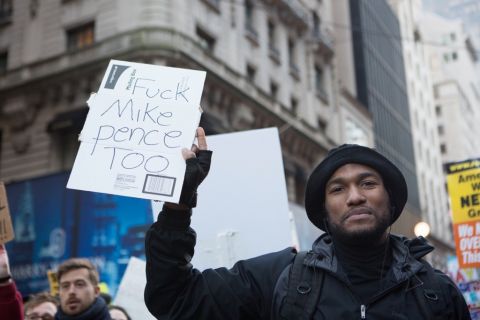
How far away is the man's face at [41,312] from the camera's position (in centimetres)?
459

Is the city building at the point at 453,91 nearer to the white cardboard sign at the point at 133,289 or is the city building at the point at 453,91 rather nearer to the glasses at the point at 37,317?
the white cardboard sign at the point at 133,289

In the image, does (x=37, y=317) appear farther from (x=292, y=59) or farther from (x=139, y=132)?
(x=292, y=59)

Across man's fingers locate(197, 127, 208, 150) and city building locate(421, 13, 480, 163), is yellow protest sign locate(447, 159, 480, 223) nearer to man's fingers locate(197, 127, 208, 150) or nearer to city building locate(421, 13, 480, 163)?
man's fingers locate(197, 127, 208, 150)

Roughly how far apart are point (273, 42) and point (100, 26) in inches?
344

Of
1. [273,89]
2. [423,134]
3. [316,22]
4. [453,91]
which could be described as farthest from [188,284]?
[453,91]

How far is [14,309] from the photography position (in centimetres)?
283

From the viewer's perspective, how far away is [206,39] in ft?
65.9

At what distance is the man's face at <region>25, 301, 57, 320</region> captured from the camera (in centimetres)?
459

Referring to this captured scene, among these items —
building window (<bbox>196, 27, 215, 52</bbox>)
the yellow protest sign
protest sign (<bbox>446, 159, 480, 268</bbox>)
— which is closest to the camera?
protest sign (<bbox>446, 159, 480, 268</bbox>)

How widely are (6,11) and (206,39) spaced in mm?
7115

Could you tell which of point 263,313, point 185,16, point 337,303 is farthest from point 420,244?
point 185,16

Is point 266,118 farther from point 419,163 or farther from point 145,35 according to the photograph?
point 419,163

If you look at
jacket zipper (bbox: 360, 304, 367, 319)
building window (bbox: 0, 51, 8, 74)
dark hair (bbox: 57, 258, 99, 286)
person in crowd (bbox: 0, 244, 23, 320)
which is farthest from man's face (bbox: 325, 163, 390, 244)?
building window (bbox: 0, 51, 8, 74)

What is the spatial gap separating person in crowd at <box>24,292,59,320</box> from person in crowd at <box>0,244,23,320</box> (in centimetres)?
185
